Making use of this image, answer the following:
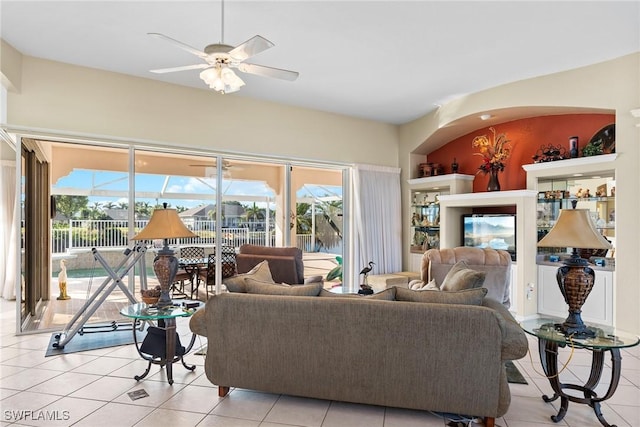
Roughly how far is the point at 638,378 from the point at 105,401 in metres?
4.26

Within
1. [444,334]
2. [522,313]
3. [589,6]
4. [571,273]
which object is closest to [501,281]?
[522,313]

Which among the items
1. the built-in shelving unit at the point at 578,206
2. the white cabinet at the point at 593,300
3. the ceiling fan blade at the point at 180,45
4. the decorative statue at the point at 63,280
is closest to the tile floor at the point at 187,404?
the white cabinet at the point at 593,300

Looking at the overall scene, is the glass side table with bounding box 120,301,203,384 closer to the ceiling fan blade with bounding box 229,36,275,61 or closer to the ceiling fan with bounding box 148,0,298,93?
the ceiling fan with bounding box 148,0,298,93

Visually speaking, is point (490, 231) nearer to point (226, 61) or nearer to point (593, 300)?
point (593, 300)

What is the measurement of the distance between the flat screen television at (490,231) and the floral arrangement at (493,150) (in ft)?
2.54

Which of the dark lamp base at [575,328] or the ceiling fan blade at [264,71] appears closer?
the dark lamp base at [575,328]

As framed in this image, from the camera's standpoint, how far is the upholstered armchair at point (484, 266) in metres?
4.42

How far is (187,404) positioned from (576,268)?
2.86 m

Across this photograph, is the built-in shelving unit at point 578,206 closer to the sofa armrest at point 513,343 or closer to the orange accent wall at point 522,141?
the orange accent wall at point 522,141

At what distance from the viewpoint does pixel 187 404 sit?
2.80m

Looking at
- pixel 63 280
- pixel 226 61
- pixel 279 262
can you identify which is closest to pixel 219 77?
pixel 226 61

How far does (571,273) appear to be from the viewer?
2666mm

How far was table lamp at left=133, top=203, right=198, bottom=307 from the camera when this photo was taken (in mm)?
3240

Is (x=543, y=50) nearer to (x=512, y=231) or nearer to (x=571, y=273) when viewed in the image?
(x=512, y=231)
